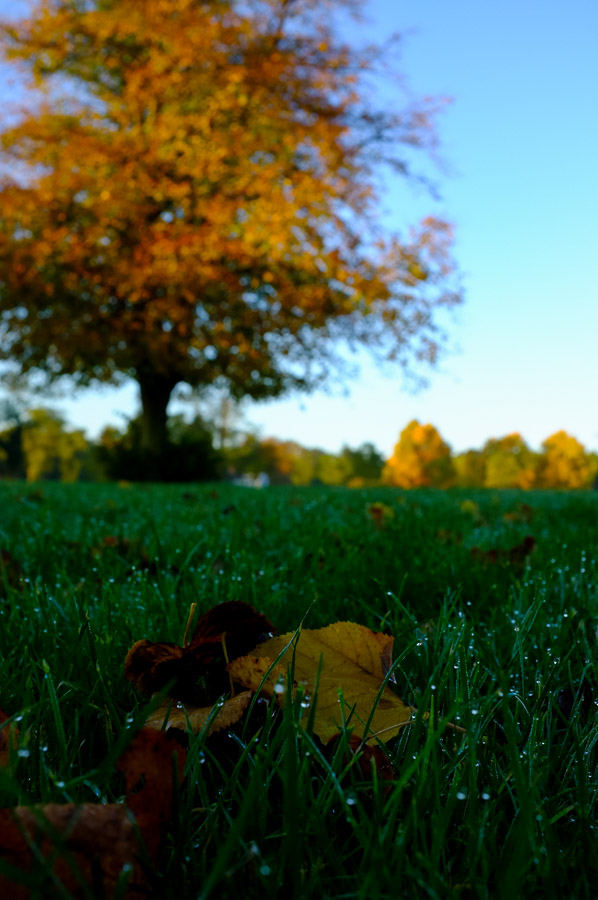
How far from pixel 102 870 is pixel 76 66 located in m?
20.2

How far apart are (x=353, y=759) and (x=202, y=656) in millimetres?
294

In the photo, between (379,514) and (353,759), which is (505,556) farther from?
(353,759)

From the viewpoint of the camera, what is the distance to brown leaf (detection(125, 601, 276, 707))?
36.5 inches

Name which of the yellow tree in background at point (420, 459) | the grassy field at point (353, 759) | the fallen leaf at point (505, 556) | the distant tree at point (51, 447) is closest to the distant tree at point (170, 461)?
the grassy field at point (353, 759)

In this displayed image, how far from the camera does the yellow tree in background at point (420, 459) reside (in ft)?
149

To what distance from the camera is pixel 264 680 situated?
86 cm

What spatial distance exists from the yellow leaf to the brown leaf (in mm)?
58

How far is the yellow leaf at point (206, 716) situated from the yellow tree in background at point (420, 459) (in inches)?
1760

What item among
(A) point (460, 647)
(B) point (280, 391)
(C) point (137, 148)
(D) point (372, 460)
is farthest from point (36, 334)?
(D) point (372, 460)

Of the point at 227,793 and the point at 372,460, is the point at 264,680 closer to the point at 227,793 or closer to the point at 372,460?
the point at 227,793

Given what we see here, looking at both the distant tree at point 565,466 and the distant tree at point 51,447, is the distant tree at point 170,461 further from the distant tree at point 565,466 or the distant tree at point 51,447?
the distant tree at point 51,447

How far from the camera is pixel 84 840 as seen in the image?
54cm

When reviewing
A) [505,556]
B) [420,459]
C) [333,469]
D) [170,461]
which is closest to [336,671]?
[505,556]

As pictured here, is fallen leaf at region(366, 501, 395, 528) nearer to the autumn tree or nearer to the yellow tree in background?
the autumn tree
